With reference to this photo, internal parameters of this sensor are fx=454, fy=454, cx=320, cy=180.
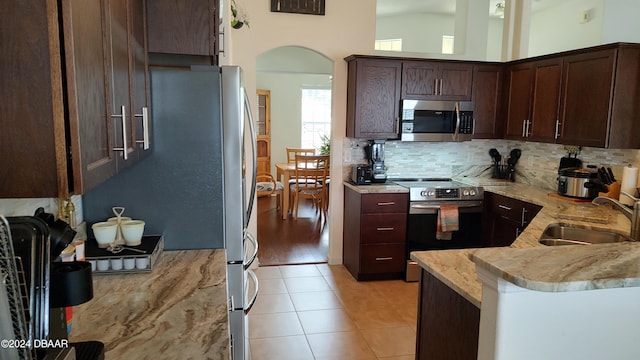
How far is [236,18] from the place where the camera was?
404 centimetres

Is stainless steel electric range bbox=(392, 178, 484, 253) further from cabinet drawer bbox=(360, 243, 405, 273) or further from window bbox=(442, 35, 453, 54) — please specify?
window bbox=(442, 35, 453, 54)

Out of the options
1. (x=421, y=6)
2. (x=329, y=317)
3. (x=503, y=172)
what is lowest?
(x=329, y=317)

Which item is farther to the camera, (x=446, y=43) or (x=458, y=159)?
(x=446, y=43)

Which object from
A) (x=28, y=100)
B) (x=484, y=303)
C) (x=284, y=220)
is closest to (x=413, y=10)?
(x=284, y=220)

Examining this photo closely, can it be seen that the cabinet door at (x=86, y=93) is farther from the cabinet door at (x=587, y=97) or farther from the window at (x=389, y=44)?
the window at (x=389, y=44)

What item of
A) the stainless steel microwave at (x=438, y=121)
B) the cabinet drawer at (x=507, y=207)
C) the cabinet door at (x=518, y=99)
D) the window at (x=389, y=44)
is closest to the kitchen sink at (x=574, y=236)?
the cabinet drawer at (x=507, y=207)

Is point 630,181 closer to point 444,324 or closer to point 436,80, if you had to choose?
point 436,80

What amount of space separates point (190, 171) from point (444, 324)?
134 cm

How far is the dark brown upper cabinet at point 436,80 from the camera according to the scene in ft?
14.2

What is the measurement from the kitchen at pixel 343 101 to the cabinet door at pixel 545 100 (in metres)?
0.35

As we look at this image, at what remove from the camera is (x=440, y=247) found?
4371 mm

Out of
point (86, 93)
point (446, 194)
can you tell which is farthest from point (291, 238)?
point (86, 93)

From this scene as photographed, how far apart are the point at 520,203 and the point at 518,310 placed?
2.70m

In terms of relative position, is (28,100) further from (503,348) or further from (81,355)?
(503,348)
